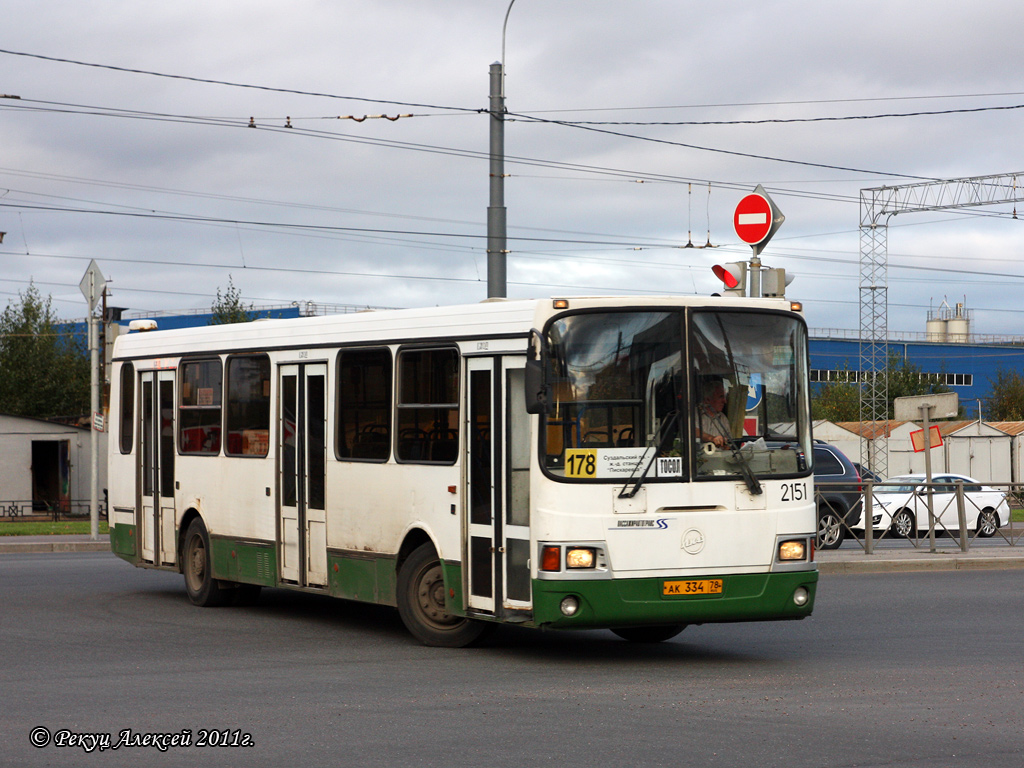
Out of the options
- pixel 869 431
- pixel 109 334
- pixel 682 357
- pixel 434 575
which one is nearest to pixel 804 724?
pixel 682 357

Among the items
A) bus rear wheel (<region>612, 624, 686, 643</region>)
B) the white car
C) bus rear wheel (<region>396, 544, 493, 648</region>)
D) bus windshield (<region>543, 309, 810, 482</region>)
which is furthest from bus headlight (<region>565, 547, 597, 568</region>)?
the white car

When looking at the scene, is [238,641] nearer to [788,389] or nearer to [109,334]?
[788,389]

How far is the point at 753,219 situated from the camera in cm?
1725

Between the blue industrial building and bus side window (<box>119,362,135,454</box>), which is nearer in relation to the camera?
bus side window (<box>119,362,135,454</box>)

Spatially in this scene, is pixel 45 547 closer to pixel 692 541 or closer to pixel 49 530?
pixel 49 530

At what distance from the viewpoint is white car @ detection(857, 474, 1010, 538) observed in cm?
2323

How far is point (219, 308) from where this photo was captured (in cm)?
5875

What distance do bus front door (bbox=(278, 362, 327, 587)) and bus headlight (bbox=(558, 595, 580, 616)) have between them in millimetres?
3447

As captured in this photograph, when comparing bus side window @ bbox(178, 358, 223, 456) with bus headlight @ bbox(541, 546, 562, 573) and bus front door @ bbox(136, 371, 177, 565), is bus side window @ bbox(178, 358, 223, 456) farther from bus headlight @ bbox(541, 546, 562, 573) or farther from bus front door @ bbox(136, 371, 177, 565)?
bus headlight @ bbox(541, 546, 562, 573)

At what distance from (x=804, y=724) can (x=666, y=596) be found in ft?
7.79

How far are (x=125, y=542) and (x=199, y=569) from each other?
72.4 inches

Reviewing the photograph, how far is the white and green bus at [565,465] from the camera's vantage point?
10.5 m

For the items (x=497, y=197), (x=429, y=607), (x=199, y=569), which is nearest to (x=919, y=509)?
(x=497, y=197)

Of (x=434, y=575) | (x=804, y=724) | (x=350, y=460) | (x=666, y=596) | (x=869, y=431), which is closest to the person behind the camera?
(x=804, y=724)
